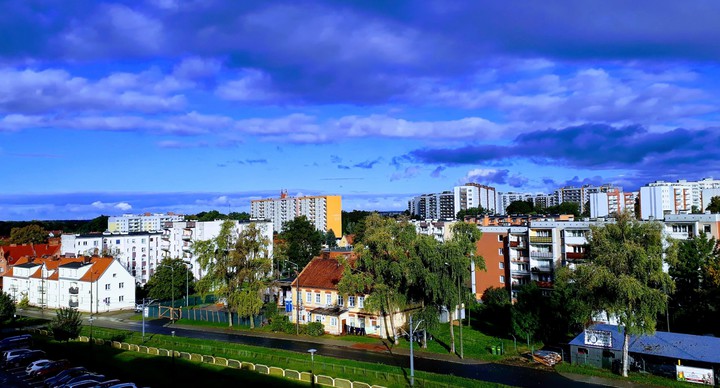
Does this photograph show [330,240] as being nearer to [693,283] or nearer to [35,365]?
[693,283]

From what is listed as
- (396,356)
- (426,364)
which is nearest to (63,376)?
(396,356)

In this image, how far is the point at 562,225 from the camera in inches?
2721

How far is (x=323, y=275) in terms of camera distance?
206 feet

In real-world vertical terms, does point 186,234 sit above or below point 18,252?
above

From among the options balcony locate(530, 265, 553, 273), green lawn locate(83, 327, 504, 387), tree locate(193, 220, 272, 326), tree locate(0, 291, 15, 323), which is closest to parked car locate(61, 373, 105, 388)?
green lawn locate(83, 327, 504, 387)

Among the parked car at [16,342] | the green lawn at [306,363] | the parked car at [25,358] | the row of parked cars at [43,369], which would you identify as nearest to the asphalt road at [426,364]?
the green lawn at [306,363]

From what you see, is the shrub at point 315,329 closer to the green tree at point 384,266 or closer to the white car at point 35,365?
the green tree at point 384,266

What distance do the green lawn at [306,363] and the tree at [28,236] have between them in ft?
322

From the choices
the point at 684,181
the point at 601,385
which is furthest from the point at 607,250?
the point at 684,181

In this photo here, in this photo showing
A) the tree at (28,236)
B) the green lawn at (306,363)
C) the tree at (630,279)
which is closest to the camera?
the green lawn at (306,363)

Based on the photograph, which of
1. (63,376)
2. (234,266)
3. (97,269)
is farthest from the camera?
(97,269)

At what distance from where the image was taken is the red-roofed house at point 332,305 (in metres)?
56.1

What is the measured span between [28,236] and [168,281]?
78267mm

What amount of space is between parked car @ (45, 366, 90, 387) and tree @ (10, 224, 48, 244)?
112 m
